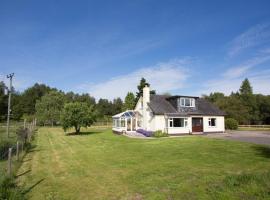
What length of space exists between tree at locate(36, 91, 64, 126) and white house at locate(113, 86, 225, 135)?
3617cm

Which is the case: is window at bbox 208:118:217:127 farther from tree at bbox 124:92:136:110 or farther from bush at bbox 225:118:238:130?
tree at bbox 124:92:136:110

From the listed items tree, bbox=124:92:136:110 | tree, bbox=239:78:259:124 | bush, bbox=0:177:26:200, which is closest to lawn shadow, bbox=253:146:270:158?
bush, bbox=0:177:26:200

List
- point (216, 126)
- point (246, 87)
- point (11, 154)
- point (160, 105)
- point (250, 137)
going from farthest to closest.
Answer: point (246, 87) < point (216, 126) < point (160, 105) < point (250, 137) < point (11, 154)

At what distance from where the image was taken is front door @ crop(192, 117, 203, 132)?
113 feet

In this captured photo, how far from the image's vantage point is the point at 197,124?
3494 cm

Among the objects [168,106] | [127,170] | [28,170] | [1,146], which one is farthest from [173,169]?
[168,106]

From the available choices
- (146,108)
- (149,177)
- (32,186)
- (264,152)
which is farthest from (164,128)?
(32,186)

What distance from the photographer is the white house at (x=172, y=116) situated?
32562 mm

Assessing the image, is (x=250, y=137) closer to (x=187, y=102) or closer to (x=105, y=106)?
(x=187, y=102)

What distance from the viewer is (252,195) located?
7457 millimetres

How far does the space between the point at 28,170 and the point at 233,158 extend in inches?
436

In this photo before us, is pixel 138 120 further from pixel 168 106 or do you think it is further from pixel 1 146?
pixel 1 146

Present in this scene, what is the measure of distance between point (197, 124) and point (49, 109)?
4880cm

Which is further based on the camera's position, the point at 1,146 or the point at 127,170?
the point at 1,146
